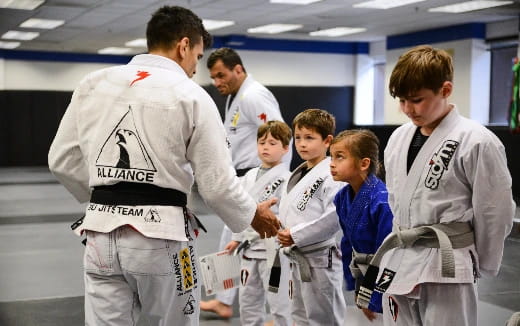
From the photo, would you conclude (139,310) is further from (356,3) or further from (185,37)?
(356,3)

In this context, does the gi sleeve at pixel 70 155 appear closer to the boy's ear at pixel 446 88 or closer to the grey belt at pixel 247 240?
the boy's ear at pixel 446 88

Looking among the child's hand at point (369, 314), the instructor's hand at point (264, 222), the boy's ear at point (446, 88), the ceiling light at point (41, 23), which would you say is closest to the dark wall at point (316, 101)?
the ceiling light at point (41, 23)

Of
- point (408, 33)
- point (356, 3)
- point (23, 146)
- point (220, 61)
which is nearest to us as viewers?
point (220, 61)

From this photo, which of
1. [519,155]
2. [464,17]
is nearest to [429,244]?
[519,155]

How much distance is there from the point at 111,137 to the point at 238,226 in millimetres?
523

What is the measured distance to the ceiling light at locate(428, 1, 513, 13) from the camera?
12.6m

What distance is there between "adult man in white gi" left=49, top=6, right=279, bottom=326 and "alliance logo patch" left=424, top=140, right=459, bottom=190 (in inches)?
23.8

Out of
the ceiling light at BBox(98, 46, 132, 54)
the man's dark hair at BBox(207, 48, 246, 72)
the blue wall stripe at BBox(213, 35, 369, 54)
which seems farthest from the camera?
the ceiling light at BBox(98, 46, 132, 54)

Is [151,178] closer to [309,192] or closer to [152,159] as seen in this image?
[152,159]

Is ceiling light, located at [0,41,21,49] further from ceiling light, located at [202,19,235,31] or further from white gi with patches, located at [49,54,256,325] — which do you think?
white gi with patches, located at [49,54,256,325]

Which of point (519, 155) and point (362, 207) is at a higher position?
point (362, 207)

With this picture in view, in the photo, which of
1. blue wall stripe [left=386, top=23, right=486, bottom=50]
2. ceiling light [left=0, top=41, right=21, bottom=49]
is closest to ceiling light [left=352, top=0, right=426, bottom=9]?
blue wall stripe [left=386, top=23, right=486, bottom=50]

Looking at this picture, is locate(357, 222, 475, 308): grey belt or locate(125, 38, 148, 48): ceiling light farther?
locate(125, 38, 148, 48): ceiling light

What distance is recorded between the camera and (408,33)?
17.4 m
